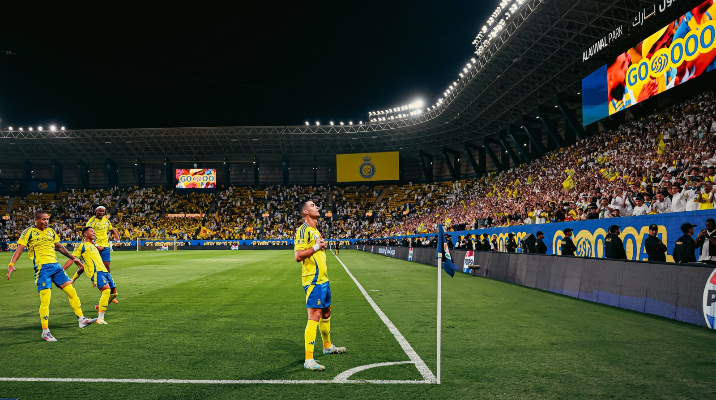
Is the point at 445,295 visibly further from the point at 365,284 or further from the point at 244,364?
the point at 244,364

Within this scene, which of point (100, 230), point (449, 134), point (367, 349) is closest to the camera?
point (367, 349)

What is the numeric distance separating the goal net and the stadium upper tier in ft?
8.21

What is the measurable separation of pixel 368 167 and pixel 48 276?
55.9 meters

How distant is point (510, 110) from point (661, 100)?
47.8 ft

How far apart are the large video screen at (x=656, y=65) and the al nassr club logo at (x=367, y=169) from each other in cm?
3404

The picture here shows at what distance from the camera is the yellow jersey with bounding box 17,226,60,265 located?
7746 millimetres

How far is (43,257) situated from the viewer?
25.4 ft

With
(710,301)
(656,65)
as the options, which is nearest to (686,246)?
(710,301)

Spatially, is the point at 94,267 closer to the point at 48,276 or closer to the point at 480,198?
the point at 48,276

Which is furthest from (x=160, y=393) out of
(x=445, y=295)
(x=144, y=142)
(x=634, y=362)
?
(x=144, y=142)

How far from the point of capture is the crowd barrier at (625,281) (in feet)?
26.4

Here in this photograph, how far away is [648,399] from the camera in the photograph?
4371 mm

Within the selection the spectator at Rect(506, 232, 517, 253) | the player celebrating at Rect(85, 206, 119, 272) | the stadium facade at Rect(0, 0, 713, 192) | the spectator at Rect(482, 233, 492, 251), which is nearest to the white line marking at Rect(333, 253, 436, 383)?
the player celebrating at Rect(85, 206, 119, 272)

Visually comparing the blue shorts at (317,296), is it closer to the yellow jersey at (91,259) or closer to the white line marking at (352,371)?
the white line marking at (352,371)
